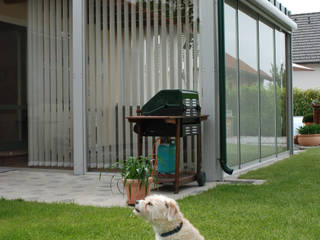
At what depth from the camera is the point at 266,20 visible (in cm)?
866

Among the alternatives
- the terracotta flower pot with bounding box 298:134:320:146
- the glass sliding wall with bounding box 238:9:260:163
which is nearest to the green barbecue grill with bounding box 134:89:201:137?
the glass sliding wall with bounding box 238:9:260:163

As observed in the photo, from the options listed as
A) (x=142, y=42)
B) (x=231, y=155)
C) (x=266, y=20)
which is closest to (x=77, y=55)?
(x=142, y=42)

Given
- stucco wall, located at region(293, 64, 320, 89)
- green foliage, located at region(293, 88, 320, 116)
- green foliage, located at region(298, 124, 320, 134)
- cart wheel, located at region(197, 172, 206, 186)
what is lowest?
cart wheel, located at region(197, 172, 206, 186)

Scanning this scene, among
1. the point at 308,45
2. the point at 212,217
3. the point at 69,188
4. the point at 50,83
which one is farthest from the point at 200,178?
the point at 308,45

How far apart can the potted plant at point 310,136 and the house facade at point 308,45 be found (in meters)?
12.8

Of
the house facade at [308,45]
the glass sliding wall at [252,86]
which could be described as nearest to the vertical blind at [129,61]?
the glass sliding wall at [252,86]

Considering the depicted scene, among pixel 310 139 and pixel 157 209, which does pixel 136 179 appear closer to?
pixel 157 209

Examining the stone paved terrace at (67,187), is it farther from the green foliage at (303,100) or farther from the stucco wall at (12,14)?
the green foliage at (303,100)

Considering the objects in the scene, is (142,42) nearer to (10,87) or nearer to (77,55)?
(77,55)

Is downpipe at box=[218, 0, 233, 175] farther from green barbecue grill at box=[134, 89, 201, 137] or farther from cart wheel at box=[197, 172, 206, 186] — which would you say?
green barbecue grill at box=[134, 89, 201, 137]

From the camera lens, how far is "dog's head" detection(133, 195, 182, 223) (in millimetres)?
2572

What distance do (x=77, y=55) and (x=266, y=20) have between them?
11.7ft

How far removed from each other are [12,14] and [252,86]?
16.1ft

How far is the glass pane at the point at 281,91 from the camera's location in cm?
938
